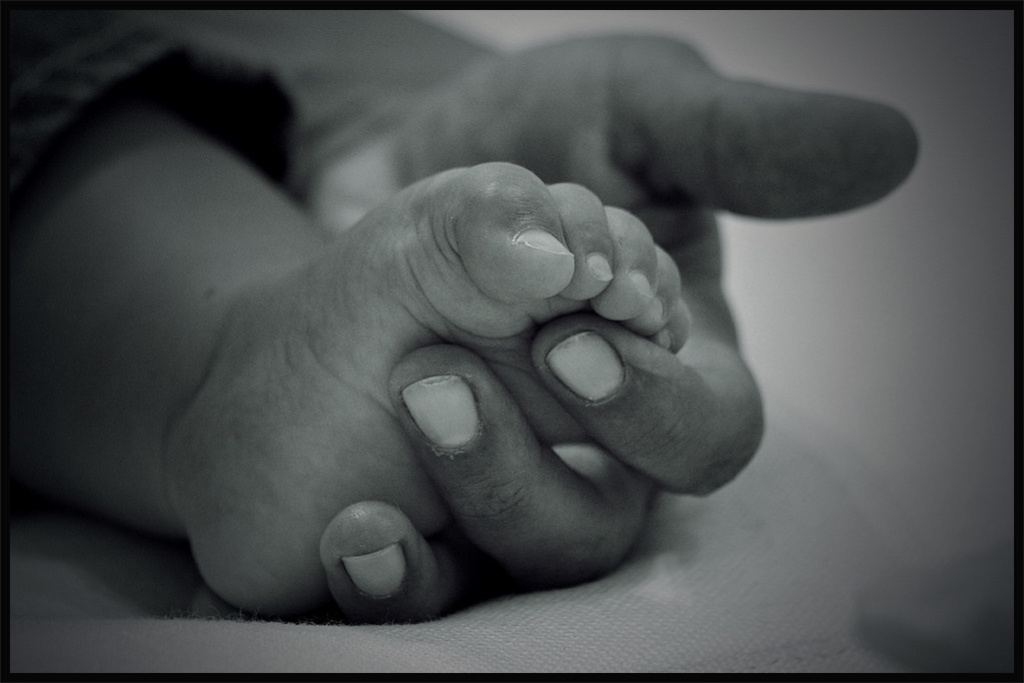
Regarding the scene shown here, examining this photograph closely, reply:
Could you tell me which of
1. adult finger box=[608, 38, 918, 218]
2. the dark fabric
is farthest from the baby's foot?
the dark fabric

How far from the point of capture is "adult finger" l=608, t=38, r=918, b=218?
18.4 inches

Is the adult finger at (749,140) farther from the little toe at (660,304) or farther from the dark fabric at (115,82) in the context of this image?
the dark fabric at (115,82)

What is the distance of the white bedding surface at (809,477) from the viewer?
332 millimetres

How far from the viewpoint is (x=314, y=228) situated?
0.62 metres

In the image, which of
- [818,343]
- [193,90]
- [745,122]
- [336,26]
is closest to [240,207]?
[193,90]

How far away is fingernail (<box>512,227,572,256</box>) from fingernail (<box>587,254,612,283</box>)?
1 centimetres

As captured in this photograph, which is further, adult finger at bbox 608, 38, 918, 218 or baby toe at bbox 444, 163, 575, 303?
adult finger at bbox 608, 38, 918, 218

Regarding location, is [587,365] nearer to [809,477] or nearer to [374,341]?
[374,341]

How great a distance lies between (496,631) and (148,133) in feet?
1.49

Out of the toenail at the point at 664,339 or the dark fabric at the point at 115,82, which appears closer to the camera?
the toenail at the point at 664,339

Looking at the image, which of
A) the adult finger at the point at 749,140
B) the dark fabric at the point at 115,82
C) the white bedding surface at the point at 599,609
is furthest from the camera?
the dark fabric at the point at 115,82

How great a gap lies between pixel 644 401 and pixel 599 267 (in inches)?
2.4

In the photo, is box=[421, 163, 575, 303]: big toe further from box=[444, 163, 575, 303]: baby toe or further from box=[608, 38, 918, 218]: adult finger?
box=[608, 38, 918, 218]: adult finger

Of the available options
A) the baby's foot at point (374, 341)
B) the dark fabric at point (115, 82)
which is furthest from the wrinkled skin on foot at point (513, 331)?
the dark fabric at point (115, 82)
